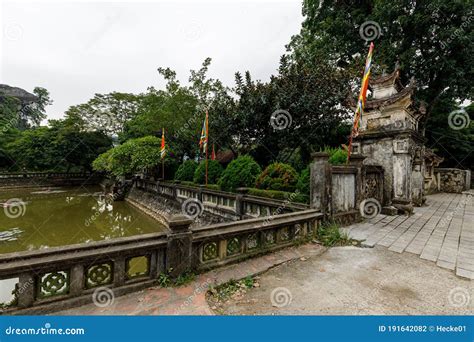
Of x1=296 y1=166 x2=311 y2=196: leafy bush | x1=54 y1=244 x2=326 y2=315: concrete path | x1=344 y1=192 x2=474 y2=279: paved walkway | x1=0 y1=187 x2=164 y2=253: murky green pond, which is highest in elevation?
x1=296 y1=166 x2=311 y2=196: leafy bush

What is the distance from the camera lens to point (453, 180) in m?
17.2

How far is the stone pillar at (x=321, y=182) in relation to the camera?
5.48 m

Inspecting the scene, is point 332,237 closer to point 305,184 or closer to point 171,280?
point 305,184

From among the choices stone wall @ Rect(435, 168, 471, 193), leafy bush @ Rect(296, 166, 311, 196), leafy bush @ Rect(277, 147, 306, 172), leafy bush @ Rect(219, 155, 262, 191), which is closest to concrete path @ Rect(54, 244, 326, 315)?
leafy bush @ Rect(296, 166, 311, 196)

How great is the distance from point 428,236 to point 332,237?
263 centimetres

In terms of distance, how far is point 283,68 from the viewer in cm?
1287

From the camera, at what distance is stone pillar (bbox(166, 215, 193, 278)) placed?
3006 millimetres

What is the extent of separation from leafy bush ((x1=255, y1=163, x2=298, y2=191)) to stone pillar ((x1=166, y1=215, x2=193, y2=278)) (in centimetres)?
542

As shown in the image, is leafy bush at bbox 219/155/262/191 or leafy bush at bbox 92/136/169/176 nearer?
leafy bush at bbox 219/155/262/191

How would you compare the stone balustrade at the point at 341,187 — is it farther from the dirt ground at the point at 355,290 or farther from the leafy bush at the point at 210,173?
the leafy bush at the point at 210,173

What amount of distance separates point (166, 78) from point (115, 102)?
15.3 metres

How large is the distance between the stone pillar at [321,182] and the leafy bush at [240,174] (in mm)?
3966

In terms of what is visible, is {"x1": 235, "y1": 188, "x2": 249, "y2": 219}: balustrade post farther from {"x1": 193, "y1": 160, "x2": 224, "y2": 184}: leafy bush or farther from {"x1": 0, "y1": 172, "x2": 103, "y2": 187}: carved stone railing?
{"x1": 0, "y1": 172, "x2": 103, "y2": 187}: carved stone railing

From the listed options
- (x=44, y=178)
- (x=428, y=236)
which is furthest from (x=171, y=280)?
(x=44, y=178)
